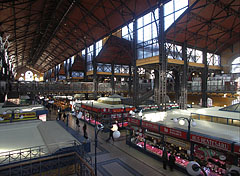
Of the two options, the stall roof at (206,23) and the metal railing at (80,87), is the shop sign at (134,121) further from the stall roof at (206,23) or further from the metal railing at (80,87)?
the metal railing at (80,87)

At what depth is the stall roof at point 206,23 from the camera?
1683cm

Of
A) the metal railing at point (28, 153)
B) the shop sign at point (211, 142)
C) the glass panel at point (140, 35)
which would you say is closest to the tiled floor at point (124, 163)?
the shop sign at point (211, 142)

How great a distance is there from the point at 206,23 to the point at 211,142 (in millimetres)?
17135

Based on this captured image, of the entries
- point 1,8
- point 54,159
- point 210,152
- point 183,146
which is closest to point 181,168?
point 183,146

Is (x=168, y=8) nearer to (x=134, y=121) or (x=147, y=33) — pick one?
(x=147, y=33)

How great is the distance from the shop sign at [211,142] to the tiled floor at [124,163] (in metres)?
2.57

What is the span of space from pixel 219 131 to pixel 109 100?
16.2 m

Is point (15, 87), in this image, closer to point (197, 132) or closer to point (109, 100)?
point (109, 100)

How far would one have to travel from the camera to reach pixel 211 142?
8234mm

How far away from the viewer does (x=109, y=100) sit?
23.6m

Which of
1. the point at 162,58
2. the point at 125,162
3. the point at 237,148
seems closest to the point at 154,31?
the point at 162,58

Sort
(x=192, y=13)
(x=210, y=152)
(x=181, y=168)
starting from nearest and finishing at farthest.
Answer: (x=210, y=152) → (x=181, y=168) → (x=192, y=13)

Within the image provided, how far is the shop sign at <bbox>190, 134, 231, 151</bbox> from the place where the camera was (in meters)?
7.64

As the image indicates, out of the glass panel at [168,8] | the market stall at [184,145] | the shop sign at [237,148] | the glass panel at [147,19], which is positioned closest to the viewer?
the shop sign at [237,148]
